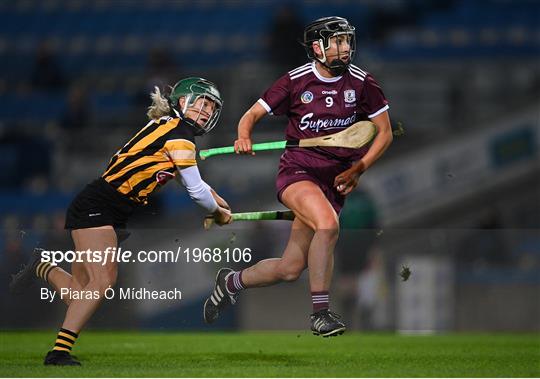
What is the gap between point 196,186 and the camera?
7375 mm

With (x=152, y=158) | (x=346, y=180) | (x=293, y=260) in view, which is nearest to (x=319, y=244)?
(x=293, y=260)

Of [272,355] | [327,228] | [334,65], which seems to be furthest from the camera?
[272,355]

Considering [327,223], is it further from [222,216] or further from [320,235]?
[222,216]

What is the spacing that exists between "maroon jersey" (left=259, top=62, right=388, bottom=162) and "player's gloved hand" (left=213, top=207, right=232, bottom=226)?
64 cm

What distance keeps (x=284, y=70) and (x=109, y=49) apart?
4.07 metres

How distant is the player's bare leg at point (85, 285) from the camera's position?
7117 mm

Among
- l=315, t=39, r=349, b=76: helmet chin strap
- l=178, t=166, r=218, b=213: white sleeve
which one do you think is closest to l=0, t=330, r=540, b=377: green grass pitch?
l=178, t=166, r=218, b=213: white sleeve

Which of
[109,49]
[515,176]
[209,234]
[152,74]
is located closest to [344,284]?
[209,234]

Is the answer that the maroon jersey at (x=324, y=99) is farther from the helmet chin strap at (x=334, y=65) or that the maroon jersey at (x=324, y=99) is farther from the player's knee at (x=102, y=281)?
the player's knee at (x=102, y=281)

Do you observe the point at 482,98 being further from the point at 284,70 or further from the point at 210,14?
the point at 210,14

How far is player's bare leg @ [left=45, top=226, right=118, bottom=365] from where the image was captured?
7.12 metres

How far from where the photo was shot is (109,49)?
58.2ft

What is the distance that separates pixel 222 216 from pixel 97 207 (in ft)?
2.60

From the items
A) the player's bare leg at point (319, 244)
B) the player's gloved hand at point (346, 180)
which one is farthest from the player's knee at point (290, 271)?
the player's gloved hand at point (346, 180)
